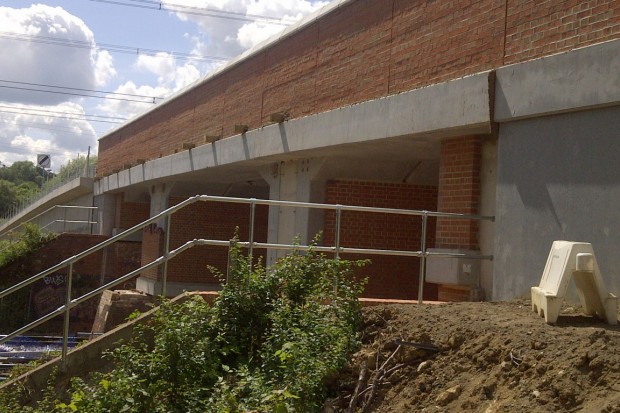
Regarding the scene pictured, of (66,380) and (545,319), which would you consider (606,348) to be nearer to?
(545,319)

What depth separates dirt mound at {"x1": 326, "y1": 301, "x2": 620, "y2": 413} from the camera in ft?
16.8

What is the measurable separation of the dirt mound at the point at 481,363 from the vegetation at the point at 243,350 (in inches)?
11.1

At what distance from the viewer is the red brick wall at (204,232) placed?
2334 cm

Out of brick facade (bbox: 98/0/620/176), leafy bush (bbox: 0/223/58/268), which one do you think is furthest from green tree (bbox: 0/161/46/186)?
brick facade (bbox: 98/0/620/176)

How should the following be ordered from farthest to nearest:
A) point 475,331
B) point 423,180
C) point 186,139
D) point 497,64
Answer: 1. point 186,139
2. point 423,180
3. point 497,64
4. point 475,331

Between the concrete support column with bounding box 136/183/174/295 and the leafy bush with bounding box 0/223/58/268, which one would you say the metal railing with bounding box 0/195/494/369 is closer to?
the concrete support column with bounding box 136/183/174/295

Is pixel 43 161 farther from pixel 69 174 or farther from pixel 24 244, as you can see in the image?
pixel 24 244

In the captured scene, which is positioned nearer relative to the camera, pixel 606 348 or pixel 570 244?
pixel 606 348

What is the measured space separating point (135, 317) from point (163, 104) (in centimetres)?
1733

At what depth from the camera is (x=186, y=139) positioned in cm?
2197

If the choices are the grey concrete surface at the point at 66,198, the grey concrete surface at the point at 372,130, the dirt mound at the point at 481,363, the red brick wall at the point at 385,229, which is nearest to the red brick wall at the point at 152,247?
the grey concrete surface at the point at 372,130

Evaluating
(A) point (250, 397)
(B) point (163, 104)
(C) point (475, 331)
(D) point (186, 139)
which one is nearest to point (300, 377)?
(A) point (250, 397)

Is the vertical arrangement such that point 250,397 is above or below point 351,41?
below

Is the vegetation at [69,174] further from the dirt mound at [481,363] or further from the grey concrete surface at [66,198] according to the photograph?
the dirt mound at [481,363]
